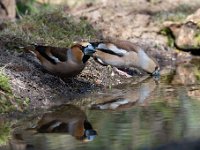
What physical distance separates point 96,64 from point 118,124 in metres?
4.41

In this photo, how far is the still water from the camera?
7047 mm

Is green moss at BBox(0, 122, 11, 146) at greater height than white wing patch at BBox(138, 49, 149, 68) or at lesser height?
lesser

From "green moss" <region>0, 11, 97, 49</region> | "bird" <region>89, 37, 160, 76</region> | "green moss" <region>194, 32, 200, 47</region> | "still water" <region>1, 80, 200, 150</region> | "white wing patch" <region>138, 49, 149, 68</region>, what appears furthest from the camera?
"green moss" <region>194, 32, 200, 47</region>

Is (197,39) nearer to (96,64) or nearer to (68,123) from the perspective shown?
(96,64)

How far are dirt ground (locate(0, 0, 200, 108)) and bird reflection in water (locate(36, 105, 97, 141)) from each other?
45 cm

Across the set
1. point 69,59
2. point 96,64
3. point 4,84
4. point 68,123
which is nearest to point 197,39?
point 96,64

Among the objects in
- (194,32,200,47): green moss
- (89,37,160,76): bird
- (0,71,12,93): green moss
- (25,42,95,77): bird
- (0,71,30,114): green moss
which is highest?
(194,32,200,47): green moss

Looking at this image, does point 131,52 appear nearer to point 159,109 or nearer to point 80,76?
point 80,76

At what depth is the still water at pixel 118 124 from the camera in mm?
7047

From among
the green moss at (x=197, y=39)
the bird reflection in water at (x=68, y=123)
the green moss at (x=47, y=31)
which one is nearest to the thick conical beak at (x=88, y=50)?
the bird reflection in water at (x=68, y=123)

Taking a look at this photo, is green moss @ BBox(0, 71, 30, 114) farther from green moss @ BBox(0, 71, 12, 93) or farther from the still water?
the still water

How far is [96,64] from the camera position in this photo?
12.4 metres

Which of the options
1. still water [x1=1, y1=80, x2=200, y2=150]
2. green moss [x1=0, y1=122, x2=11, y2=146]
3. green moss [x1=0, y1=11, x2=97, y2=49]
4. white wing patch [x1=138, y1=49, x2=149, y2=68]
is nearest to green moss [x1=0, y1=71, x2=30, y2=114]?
still water [x1=1, y1=80, x2=200, y2=150]

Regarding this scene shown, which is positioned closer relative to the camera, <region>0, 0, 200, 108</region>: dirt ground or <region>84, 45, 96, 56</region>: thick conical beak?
<region>0, 0, 200, 108</region>: dirt ground
